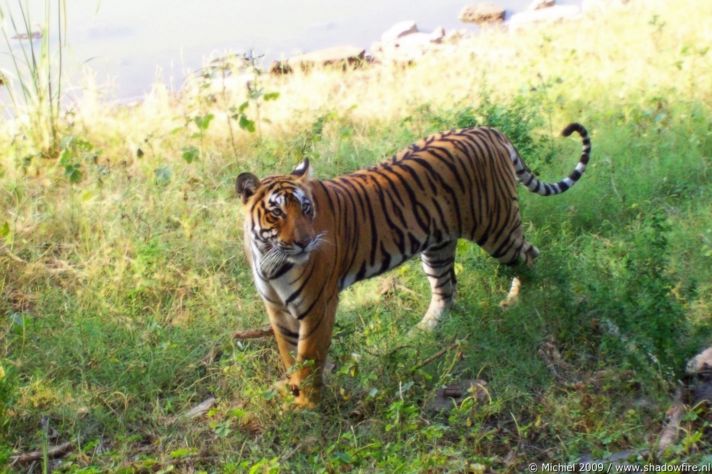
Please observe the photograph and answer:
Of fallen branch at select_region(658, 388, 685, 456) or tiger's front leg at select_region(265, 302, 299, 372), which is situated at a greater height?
tiger's front leg at select_region(265, 302, 299, 372)

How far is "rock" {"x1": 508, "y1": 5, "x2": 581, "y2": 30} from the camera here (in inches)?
481

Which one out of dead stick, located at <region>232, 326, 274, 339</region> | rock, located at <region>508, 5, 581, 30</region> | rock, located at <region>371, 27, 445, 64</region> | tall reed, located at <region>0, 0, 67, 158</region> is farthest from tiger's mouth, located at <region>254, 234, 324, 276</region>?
rock, located at <region>508, 5, 581, 30</region>

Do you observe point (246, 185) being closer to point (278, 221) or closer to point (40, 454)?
point (278, 221)

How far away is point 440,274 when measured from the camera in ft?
16.4

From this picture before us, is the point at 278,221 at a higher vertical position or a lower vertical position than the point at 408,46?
higher

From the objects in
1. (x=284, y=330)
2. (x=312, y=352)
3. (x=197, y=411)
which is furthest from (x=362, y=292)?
(x=197, y=411)

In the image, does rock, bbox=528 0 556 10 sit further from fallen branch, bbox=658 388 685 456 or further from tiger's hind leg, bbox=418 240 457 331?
fallen branch, bbox=658 388 685 456

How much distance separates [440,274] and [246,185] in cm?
140

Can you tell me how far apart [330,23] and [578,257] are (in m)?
9.76

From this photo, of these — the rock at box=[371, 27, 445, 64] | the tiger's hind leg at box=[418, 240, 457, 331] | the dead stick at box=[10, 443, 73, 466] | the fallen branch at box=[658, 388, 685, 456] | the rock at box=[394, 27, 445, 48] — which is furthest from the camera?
the rock at box=[394, 27, 445, 48]

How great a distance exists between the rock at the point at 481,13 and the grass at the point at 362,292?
227 inches

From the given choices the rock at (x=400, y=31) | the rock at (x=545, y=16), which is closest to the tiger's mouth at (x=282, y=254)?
the rock at (x=545, y=16)

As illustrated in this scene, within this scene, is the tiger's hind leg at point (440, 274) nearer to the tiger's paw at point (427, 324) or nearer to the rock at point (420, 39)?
the tiger's paw at point (427, 324)

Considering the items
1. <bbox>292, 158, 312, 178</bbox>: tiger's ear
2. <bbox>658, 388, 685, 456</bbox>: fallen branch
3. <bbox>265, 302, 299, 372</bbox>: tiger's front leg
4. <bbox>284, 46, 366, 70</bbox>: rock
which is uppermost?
<bbox>292, 158, 312, 178</bbox>: tiger's ear
